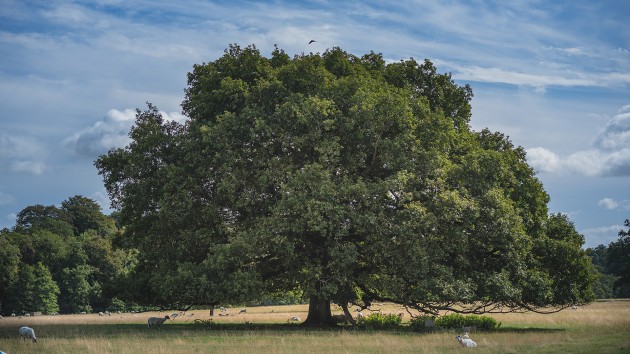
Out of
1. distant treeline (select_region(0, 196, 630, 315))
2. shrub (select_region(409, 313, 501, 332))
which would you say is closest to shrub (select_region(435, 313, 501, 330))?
shrub (select_region(409, 313, 501, 332))

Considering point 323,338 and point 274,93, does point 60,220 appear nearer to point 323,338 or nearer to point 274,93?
point 274,93

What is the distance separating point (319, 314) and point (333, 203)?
10.3 meters

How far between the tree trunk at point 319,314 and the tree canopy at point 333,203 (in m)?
0.09

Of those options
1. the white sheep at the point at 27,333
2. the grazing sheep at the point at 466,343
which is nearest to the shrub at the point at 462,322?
the grazing sheep at the point at 466,343

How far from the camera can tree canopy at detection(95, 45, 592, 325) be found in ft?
114

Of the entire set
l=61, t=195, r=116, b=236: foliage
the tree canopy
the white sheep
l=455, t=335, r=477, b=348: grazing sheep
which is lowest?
l=455, t=335, r=477, b=348: grazing sheep

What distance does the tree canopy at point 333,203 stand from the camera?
114 feet

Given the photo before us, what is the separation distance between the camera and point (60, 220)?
4572 inches

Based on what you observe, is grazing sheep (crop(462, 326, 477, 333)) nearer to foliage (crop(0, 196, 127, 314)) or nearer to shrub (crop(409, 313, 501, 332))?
shrub (crop(409, 313, 501, 332))

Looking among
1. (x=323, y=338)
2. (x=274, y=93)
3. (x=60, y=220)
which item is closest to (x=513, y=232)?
(x=323, y=338)

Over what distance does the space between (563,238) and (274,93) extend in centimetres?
1861

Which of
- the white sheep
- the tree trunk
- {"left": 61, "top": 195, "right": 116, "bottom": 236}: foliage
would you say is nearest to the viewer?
the white sheep

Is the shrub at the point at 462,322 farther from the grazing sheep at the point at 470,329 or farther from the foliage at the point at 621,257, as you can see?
the foliage at the point at 621,257

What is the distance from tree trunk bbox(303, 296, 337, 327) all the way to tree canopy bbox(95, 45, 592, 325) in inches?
3.4
